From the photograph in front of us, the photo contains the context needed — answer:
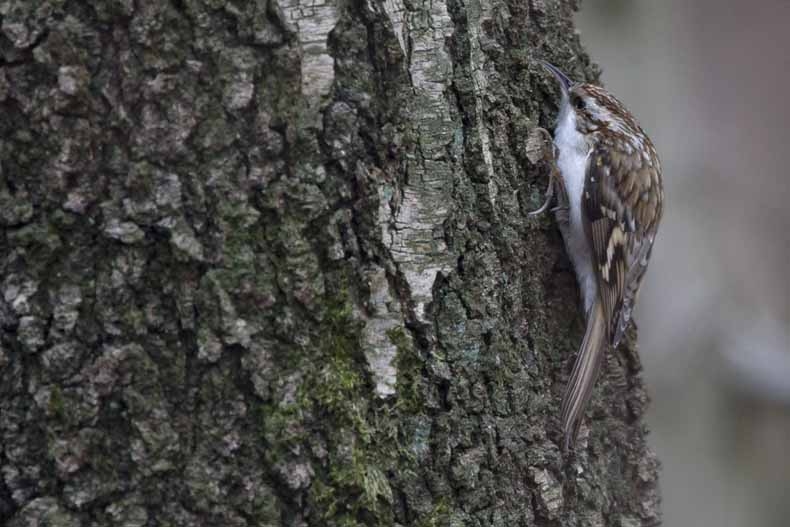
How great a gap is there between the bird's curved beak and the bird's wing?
380 mm

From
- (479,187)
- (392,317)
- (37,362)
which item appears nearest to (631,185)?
(479,187)

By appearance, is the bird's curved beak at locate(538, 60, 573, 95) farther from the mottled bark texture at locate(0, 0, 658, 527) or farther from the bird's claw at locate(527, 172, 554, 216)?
the mottled bark texture at locate(0, 0, 658, 527)

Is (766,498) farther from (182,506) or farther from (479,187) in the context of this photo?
(182,506)

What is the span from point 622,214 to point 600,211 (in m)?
0.12

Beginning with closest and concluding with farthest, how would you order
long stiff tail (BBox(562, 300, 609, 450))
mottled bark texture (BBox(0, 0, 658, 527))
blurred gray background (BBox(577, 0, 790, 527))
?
mottled bark texture (BBox(0, 0, 658, 527)) < long stiff tail (BBox(562, 300, 609, 450)) < blurred gray background (BBox(577, 0, 790, 527))

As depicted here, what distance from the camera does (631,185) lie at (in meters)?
2.67

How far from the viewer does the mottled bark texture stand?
1.46 m

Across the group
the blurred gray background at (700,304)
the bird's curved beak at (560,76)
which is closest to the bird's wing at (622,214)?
the bird's curved beak at (560,76)

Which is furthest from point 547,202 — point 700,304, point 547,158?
point 700,304

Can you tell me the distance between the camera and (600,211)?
252cm

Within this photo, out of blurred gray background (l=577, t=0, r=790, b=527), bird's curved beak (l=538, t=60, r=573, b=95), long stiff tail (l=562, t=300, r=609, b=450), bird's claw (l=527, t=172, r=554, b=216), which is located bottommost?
blurred gray background (l=577, t=0, r=790, b=527)

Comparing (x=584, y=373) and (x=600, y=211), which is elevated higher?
(x=600, y=211)

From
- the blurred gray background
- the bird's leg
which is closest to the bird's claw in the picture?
the bird's leg

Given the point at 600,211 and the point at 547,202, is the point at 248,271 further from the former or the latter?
the point at 600,211
